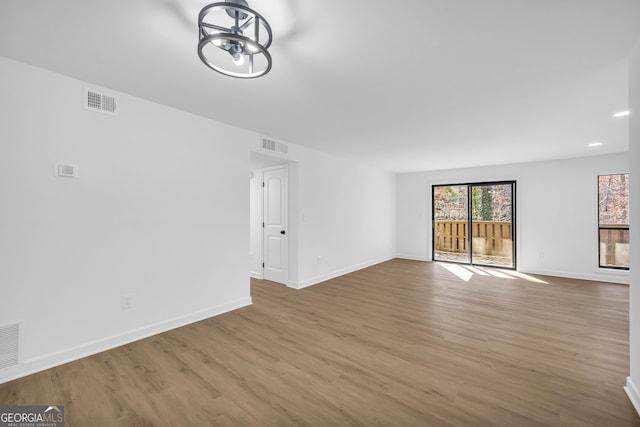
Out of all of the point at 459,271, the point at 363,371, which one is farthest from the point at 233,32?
the point at 459,271

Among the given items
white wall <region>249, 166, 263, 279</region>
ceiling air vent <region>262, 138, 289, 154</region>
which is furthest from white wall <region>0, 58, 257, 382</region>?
white wall <region>249, 166, 263, 279</region>

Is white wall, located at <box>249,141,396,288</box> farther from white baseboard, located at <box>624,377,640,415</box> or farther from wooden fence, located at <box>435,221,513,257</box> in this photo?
white baseboard, located at <box>624,377,640,415</box>

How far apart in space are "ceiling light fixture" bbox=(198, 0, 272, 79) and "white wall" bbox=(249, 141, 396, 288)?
2247 millimetres

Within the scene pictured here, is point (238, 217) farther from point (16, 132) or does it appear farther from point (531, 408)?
point (531, 408)

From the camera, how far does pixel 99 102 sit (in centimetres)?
250

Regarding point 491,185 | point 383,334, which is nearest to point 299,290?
point 383,334

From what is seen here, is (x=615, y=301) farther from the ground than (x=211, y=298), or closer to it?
closer to it

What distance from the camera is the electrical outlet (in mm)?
2633

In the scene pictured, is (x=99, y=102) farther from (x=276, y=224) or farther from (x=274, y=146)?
(x=276, y=224)

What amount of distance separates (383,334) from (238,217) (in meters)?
2.33

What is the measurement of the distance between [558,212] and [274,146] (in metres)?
5.96

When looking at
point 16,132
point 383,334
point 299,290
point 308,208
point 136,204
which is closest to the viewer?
point 16,132

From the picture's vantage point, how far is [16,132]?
211 centimetres

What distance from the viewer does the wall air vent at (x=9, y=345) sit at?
6.66 feet
